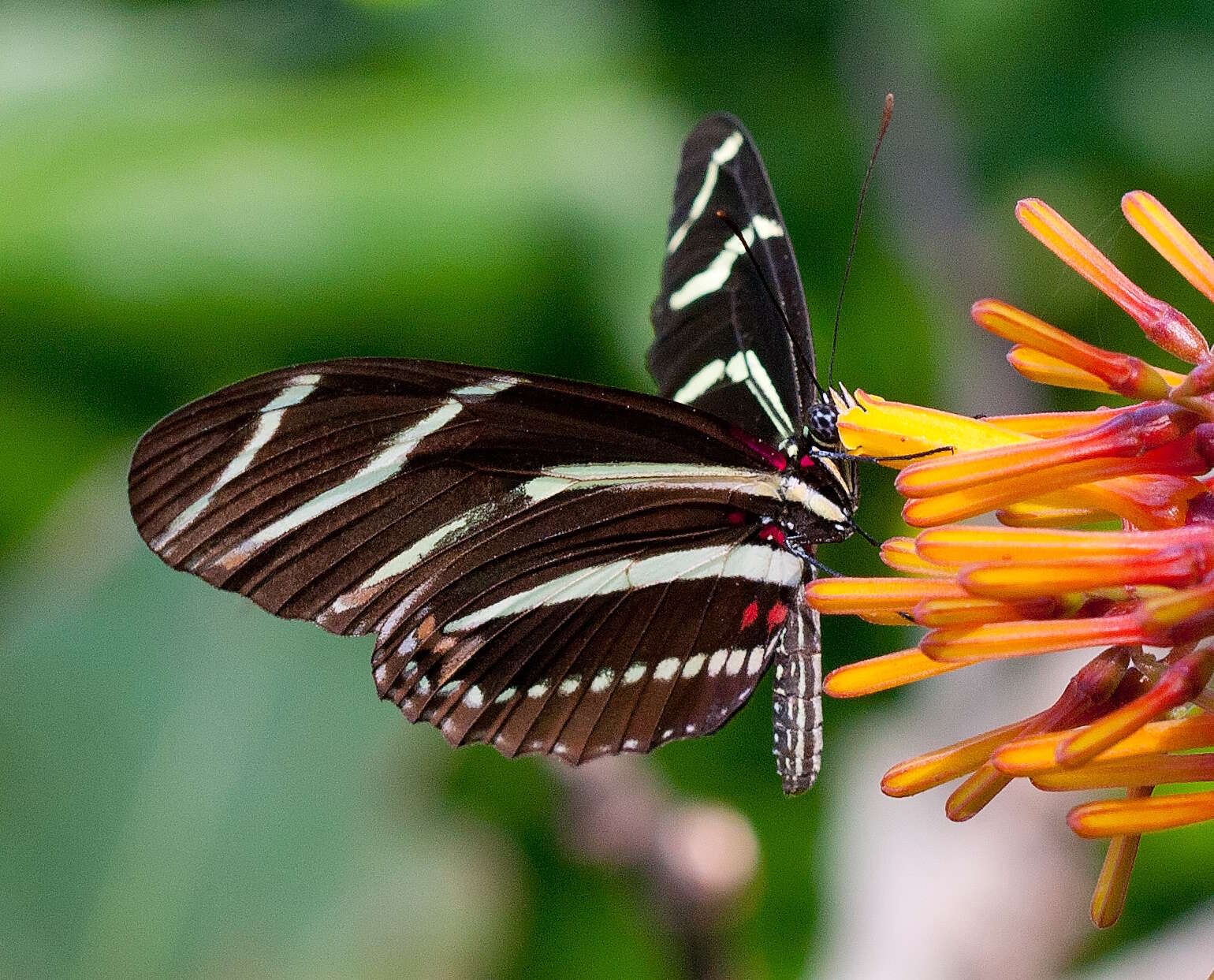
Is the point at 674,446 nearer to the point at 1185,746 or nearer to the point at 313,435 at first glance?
the point at 313,435

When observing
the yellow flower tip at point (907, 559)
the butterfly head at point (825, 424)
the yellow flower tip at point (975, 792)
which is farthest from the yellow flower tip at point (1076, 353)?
the butterfly head at point (825, 424)

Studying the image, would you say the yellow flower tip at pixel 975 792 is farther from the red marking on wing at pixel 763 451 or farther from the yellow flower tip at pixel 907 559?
the red marking on wing at pixel 763 451

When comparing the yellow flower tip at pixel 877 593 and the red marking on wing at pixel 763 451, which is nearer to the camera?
the yellow flower tip at pixel 877 593

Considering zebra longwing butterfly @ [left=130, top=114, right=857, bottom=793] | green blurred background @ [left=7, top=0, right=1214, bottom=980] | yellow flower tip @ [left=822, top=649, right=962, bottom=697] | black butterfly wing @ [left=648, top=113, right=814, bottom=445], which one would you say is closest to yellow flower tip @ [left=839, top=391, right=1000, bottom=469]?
yellow flower tip @ [left=822, top=649, right=962, bottom=697]

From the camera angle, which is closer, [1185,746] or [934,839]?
[1185,746]

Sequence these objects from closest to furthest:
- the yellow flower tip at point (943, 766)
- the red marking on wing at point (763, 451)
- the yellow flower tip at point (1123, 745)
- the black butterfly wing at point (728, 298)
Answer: the yellow flower tip at point (1123, 745) → the yellow flower tip at point (943, 766) → the red marking on wing at point (763, 451) → the black butterfly wing at point (728, 298)

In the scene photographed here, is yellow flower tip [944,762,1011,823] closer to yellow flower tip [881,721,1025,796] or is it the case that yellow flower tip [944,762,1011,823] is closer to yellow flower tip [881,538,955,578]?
yellow flower tip [881,721,1025,796]

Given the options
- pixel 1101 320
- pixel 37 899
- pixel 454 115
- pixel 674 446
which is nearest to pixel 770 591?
pixel 674 446
